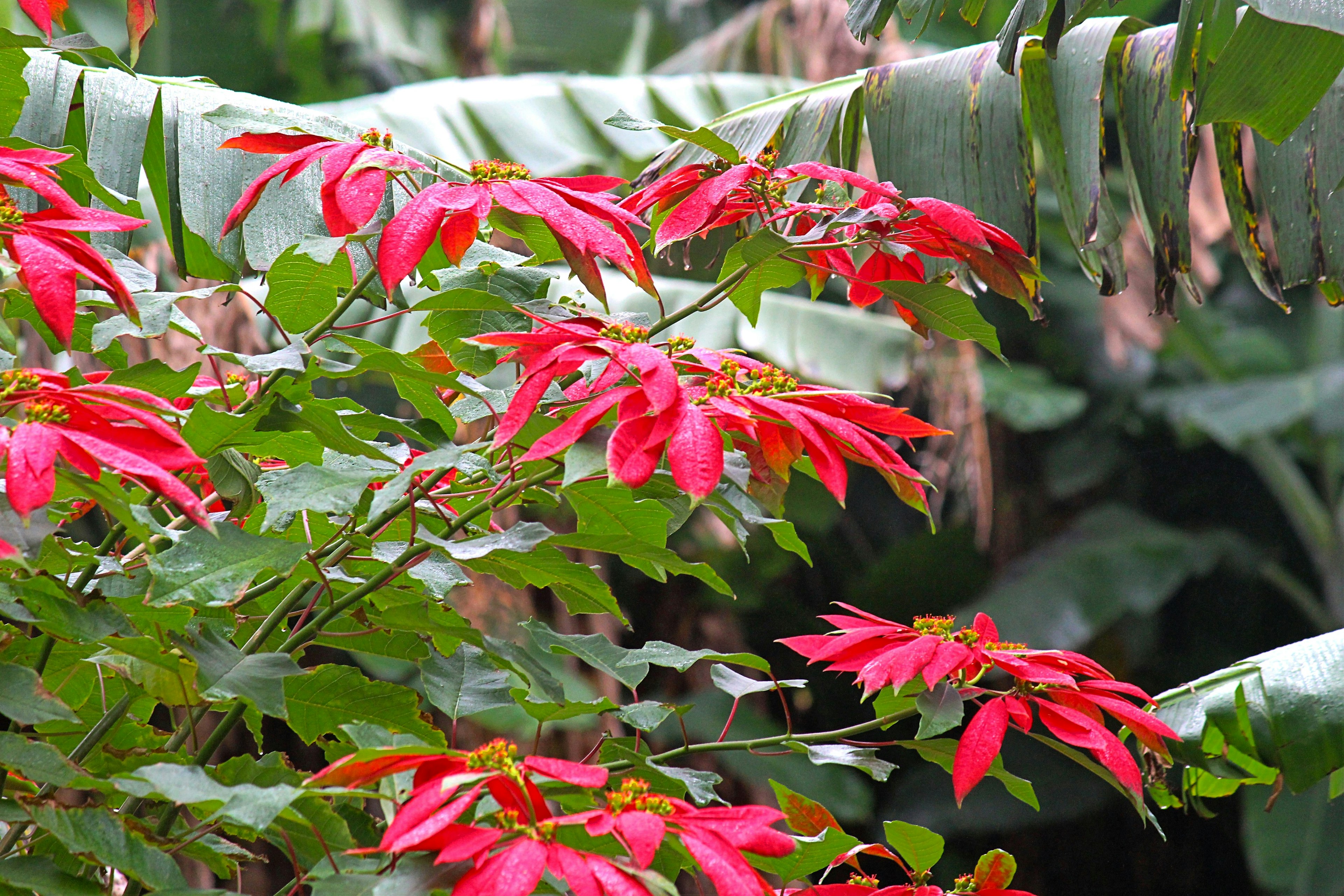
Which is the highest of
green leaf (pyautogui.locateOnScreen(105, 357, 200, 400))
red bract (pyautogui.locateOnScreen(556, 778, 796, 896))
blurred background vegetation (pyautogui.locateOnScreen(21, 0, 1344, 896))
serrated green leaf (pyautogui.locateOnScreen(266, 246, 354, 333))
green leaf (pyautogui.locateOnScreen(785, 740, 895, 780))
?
serrated green leaf (pyautogui.locateOnScreen(266, 246, 354, 333))

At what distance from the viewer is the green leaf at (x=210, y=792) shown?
37 centimetres

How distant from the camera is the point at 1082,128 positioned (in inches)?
32.8

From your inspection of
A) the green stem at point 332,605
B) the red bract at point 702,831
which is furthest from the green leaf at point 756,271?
the red bract at point 702,831

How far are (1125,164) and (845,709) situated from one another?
3118 millimetres

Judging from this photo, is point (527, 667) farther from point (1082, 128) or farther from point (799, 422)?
point (1082, 128)

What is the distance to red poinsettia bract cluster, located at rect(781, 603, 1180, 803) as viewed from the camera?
1.66ft

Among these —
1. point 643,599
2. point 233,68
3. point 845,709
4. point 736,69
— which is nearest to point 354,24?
point 233,68

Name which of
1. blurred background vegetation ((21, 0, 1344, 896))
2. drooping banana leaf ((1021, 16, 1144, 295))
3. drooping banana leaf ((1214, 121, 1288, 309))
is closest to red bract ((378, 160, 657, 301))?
drooping banana leaf ((1021, 16, 1144, 295))

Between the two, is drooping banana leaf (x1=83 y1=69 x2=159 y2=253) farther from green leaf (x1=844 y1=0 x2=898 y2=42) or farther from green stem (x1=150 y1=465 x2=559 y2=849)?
green leaf (x1=844 y1=0 x2=898 y2=42)

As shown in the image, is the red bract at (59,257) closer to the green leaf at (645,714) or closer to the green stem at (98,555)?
the green stem at (98,555)

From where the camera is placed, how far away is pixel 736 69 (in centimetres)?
307

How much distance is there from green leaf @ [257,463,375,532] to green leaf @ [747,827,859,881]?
265 mm

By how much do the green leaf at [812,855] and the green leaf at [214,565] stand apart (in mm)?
271

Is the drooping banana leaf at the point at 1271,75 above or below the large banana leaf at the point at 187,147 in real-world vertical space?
above
